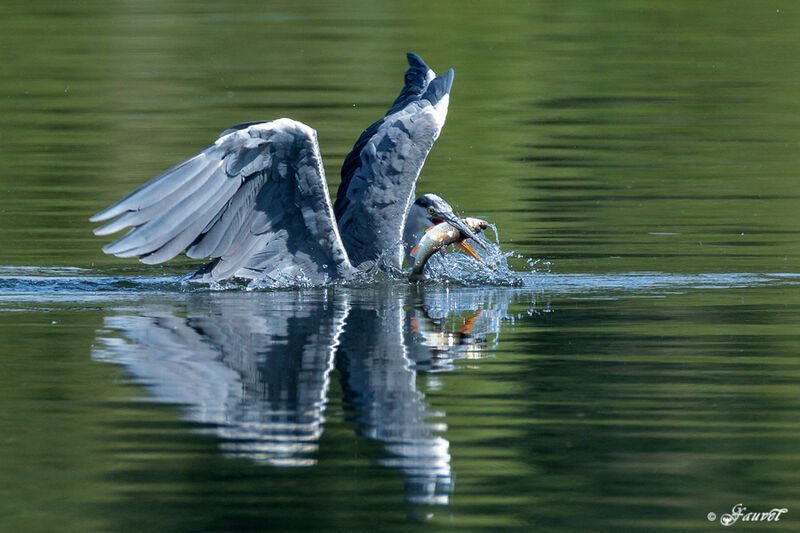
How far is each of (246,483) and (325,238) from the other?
4252 mm

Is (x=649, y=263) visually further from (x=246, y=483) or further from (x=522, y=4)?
(x=522, y=4)

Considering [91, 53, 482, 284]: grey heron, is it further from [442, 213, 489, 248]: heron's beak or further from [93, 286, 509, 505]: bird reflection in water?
[93, 286, 509, 505]: bird reflection in water

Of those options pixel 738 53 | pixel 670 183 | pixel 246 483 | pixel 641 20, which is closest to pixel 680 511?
pixel 246 483

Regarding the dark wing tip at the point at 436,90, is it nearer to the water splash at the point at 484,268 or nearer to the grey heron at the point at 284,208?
the grey heron at the point at 284,208

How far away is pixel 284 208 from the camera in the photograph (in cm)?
988

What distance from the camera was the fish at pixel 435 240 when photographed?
10.0m

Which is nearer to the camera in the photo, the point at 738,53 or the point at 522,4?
the point at 738,53

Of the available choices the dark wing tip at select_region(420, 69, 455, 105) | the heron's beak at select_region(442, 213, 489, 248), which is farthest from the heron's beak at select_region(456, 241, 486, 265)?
the dark wing tip at select_region(420, 69, 455, 105)

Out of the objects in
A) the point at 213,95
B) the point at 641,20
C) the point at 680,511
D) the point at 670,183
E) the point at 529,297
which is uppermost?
the point at 641,20

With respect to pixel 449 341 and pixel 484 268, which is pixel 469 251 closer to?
pixel 484 268

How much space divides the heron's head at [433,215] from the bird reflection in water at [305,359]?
467mm

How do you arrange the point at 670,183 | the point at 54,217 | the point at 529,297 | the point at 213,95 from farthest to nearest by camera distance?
the point at 213,95 → the point at 670,183 → the point at 54,217 → the point at 529,297

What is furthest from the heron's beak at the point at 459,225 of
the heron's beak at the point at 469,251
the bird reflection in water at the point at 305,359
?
the bird reflection in water at the point at 305,359

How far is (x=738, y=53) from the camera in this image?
23125 mm
